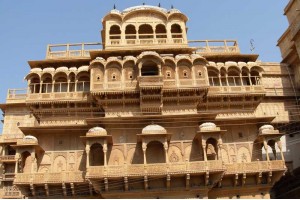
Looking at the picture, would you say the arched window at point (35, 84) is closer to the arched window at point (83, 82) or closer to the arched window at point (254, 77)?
the arched window at point (83, 82)


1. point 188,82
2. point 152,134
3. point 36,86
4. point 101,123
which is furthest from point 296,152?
point 36,86

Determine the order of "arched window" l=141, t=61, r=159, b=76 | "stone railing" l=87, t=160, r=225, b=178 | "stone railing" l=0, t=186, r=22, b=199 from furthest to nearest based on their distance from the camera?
"stone railing" l=0, t=186, r=22, b=199, "arched window" l=141, t=61, r=159, b=76, "stone railing" l=87, t=160, r=225, b=178

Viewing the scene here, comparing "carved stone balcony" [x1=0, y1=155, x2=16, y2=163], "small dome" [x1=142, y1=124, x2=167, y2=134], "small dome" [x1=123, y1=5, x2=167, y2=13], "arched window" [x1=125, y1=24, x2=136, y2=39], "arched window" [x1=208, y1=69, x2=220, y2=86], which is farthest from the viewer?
"carved stone balcony" [x1=0, y1=155, x2=16, y2=163]

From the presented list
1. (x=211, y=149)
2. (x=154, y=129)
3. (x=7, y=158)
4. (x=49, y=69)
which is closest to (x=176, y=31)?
(x=154, y=129)

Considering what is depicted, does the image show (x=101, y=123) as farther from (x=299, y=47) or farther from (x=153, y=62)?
(x=299, y=47)

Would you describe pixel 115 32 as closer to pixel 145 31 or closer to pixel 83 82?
pixel 145 31

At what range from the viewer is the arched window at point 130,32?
86.4ft

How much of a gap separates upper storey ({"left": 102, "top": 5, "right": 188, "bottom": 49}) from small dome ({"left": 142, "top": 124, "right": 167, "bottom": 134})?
24.4ft

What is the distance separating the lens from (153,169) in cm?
1973

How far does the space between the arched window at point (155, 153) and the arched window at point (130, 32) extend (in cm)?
928

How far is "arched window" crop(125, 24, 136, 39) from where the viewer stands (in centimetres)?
2634

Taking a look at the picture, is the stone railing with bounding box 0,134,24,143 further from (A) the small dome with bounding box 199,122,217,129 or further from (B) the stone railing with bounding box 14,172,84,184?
(A) the small dome with bounding box 199,122,217,129

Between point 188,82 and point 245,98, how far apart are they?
4.67 m

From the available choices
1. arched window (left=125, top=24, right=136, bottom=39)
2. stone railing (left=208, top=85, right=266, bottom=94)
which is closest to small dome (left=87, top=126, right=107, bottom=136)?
stone railing (left=208, top=85, right=266, bottom=94)
